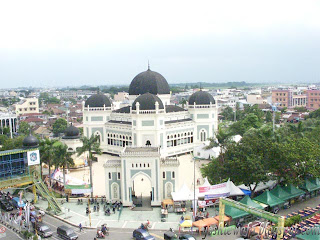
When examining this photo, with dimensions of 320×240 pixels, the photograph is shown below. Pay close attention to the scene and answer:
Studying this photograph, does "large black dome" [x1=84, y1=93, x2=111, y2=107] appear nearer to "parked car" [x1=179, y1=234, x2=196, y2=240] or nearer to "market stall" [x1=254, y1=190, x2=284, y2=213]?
"market stall" [x1=254, y1=190, x2=284, y2=213]

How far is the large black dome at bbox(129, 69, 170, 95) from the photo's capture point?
Result: 56719 millimetres

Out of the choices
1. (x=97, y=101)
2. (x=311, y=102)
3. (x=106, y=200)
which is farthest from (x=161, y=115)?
(x=311, y=102)

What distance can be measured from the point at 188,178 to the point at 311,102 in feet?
305

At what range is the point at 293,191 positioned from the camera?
30625 mm

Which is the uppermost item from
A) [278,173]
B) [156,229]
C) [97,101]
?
[97,101]

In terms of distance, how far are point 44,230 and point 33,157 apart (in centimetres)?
898

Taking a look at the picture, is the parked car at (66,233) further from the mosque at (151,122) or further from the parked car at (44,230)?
the mosque at (151,122)

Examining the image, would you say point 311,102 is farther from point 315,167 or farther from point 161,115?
point 315,167

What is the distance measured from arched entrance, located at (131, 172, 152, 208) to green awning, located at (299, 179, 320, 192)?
14.7m

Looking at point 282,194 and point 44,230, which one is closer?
point 44,230

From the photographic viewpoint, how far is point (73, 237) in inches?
958

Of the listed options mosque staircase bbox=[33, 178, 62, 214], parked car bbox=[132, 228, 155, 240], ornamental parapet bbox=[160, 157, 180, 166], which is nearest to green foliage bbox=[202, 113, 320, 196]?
ornamental parapet bbox=[160, 157, 180, 166]

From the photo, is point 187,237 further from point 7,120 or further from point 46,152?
point 7,120

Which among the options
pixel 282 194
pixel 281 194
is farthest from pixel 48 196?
pixel 282 194
